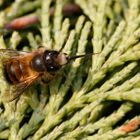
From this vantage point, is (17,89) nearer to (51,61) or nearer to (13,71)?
(13,71)

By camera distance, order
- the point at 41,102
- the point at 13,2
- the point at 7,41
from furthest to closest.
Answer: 1. the point at 13,2
2. the point at 7,41
3. the point at 41,102

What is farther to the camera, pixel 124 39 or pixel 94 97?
pixel 124 39

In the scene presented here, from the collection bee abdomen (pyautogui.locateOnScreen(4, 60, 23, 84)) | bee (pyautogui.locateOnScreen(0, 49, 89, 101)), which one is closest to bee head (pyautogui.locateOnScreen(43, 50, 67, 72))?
bee (pyautogui.locateOnScreen(0, 49, 89, 101))

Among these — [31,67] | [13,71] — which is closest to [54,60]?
[31,67]

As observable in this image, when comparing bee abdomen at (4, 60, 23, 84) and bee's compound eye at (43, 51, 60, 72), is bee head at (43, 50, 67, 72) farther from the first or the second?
bee abdomen at (4, 60, 23, 84)

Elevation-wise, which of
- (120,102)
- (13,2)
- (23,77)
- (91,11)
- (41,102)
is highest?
(13,2)

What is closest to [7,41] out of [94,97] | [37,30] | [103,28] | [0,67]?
[37,30]

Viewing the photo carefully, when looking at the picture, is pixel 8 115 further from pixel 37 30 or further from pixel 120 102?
pixel 37 30

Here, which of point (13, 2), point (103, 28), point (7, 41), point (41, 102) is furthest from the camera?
point (13, 2)

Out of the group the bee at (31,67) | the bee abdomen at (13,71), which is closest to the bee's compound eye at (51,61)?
the bee at (31,67)
